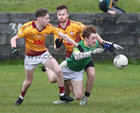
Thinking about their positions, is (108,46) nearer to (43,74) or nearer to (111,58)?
(43,74)

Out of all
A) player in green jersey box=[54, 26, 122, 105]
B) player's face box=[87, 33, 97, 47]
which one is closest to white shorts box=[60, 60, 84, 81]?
player in green jersey box=[54, 26, 122, 105]

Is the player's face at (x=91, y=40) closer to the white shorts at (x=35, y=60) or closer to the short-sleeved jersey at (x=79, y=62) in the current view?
the short-sleeved jersey at (x=79, y=62)

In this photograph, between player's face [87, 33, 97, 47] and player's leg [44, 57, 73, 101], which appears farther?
player's leg [44, 57, 73, 101]

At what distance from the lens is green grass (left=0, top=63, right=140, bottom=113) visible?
338 inches

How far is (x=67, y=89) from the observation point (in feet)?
32.3

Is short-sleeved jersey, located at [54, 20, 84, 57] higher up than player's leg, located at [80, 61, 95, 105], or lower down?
higher up

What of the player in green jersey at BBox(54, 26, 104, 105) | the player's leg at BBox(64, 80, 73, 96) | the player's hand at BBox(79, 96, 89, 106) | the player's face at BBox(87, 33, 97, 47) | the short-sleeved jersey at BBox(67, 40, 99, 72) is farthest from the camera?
the player's leg at BBox(64, 80, 73, 96)

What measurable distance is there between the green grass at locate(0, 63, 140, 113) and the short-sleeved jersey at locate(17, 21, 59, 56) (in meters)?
1.05

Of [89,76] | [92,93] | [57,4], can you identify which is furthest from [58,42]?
[57,4]

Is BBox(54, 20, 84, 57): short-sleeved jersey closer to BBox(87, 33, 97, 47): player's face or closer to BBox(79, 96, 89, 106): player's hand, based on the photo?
BBox(87, 33, 97, 47): player's face

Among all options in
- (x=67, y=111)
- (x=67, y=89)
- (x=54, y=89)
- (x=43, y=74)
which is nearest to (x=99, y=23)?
(x=43, y=74)

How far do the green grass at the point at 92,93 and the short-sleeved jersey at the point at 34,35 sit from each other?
1.05 m

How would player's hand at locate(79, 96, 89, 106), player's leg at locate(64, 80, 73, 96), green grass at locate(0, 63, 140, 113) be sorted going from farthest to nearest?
1. player's leg at locate(64, 80, 73, 96)
2. player's hand at locate(79, 96, 89, 106)
3. green grass at locate(0, 63, 140, 113)

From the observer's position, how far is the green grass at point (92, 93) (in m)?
8.58
